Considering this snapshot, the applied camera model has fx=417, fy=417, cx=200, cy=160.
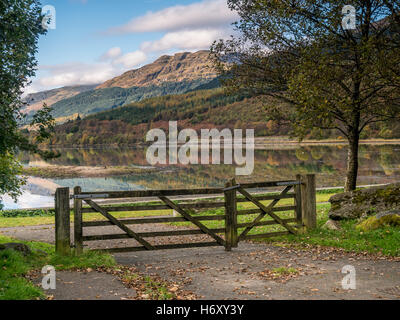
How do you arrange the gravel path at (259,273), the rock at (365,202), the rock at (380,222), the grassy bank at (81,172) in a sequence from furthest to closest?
the grassy bank at (81,172)
the rock at (365,202)
the rock at (380,222)
the gravel path at (259,273)

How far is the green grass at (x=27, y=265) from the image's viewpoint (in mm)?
7996

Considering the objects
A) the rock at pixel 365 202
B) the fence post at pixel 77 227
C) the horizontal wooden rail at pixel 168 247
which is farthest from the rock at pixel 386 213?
the fence post at pixel 77 227

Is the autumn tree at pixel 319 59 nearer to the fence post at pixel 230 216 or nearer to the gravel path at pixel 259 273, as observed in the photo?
the fence post at pixel 230 216

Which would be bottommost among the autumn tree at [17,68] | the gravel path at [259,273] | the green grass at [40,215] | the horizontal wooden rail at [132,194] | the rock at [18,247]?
the green grass at [40,215]

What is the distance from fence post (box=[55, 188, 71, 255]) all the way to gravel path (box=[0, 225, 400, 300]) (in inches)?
63.7

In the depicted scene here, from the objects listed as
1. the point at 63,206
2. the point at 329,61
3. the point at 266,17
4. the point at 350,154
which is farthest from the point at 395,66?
the point at 63,206

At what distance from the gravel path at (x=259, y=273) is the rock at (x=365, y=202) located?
3621 millimetres

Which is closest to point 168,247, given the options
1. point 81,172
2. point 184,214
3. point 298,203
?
point 184,214

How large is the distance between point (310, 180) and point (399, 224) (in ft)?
10.7

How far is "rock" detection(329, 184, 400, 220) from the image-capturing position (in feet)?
50.6

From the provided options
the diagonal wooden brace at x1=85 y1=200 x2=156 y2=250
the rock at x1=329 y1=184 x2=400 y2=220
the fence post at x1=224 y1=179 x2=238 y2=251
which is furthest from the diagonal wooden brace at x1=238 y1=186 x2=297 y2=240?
the diagonal wooden brace at x1=85 y1=200 x2=156 y2=250
